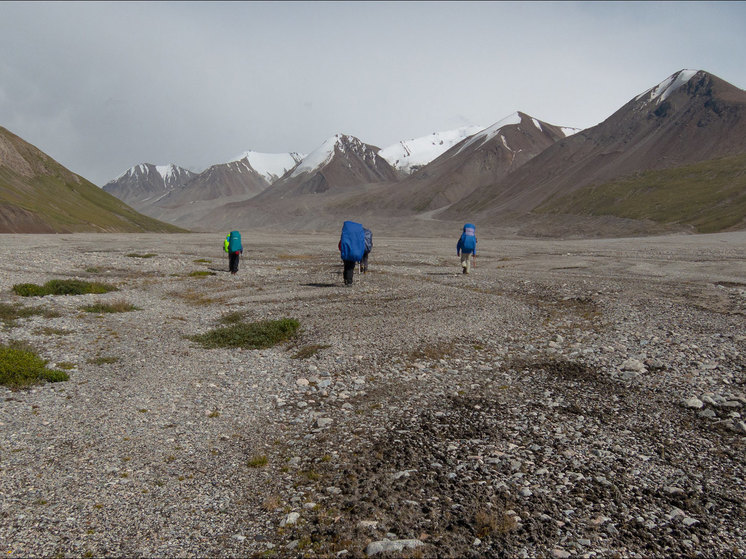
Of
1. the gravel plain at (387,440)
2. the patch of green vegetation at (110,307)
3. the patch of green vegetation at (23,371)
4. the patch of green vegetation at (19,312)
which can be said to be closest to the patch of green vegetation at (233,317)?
the gravel plain at (387,440)

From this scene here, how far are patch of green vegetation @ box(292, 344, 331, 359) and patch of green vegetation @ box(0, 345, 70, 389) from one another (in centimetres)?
485

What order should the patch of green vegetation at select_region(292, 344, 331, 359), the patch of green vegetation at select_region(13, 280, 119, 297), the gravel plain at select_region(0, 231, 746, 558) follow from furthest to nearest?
1. the patch of green vegetation at select_region(13, 280, 119, 297)
2. the patch of green vegetation at select_region(292, 344, 331, 359)
3. the gravel plain at select_region(0, 231, 746, 558)

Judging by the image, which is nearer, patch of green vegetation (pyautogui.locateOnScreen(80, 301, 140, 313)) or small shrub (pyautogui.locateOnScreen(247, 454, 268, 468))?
small shrub (pyautogui.locateOnScreen(247, 454, 268, 468))

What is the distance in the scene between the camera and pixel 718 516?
5543mm

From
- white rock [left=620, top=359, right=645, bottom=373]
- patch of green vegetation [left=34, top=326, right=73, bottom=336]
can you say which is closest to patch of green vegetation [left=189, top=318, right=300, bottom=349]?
patch of green vegetation [left=34, top=326, right=73, bottom=336]

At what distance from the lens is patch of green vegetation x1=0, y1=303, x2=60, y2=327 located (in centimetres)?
1510

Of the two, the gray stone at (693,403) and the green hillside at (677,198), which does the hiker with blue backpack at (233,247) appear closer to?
the gray stone at (693,403)

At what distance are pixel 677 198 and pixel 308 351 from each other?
12609cm

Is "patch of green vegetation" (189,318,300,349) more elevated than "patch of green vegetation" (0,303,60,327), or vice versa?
"patch of green vegetation" (0,303,60,327)

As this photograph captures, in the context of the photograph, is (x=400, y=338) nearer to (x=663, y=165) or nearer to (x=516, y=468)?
(x=516, y=468)

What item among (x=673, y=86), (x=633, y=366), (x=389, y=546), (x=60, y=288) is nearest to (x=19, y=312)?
(x=60, y=288)

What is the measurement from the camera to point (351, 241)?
20.7 metres

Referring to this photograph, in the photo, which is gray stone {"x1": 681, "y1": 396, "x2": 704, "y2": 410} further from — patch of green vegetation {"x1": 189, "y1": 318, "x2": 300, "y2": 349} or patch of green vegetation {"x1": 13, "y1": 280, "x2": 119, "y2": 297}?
patch of green vegetation {"x1": 13, "y1": 280, "x2": 119, "y2": 297}

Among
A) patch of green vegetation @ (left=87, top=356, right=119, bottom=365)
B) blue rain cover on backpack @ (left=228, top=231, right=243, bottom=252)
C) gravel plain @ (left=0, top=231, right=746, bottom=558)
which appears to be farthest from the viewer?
blue rain cover on backpack @ (left=228, top=231, right=243, bottom=252)
